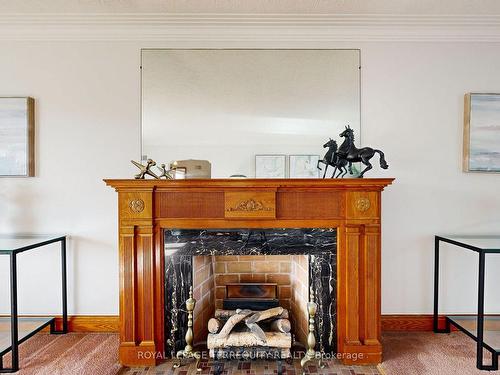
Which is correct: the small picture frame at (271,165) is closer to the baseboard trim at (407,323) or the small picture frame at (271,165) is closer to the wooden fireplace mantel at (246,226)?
the wooden fireplace mantel at (246,226)

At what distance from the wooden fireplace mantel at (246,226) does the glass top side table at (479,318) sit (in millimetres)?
584

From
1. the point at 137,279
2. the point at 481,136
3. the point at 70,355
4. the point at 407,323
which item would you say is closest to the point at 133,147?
the point at 137,279

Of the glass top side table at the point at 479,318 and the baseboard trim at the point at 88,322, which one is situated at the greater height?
the glass top side table at the point at 479,318

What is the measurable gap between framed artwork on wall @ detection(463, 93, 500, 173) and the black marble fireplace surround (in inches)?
53.0

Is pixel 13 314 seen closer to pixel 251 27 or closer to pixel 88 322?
pixel 88 322

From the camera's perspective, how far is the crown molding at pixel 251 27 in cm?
239

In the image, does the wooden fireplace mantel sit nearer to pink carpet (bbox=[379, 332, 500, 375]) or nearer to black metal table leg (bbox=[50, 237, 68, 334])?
pink carpet (bbox=[379, 332, 500, 375])

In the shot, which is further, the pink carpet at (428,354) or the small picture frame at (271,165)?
the small picture frame at (271,165)

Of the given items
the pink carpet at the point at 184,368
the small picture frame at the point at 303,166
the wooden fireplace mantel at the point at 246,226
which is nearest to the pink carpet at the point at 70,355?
the pink carpet at the point at 184,368

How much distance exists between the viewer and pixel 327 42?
2475 millimetres

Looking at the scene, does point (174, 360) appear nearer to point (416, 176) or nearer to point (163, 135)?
point (163, 135)

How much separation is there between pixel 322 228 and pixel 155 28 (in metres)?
1.96

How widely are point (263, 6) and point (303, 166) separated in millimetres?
1193

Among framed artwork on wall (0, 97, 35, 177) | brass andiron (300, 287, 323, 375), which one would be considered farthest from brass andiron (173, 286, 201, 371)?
framed artwork on wall (0, 97, 35, 177)
